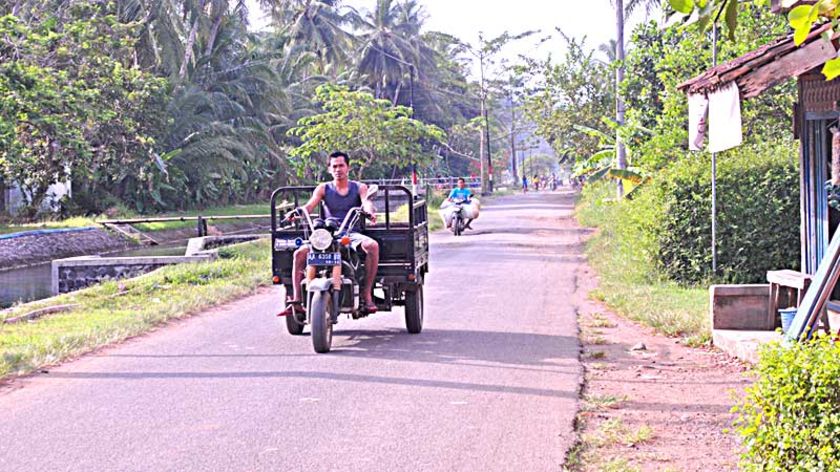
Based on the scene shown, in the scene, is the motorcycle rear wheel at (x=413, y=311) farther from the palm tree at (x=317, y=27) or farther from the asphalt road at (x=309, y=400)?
the palm tree at (x=317, y=27)

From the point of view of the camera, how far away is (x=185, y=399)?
741 centimetres

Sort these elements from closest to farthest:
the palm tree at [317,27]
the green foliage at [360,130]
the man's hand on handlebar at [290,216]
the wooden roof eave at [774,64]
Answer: the wooden roof eave at [774,64]
the man's hand on handlebar at [290,216]
the green foliage at [360,130]
the palm tree at [317,27]

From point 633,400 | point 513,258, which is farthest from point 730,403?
point 513,258

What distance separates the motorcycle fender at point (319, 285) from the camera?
9238 millimetres

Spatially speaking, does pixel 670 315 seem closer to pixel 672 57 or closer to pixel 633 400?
pixel 633 400

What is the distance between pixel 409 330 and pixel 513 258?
33.4ft

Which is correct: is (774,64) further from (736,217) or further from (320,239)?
(736,217)

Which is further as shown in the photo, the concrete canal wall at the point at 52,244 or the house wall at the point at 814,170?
the concrete canal wall at the point at 52,244

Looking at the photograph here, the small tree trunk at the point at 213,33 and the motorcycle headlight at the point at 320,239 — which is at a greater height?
the small tree trunk at the point at 213,33

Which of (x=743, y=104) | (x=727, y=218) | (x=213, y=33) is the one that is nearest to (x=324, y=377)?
(x=727, y=218)

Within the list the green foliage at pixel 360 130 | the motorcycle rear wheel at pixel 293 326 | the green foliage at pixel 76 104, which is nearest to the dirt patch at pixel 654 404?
the motorcycle rear wheel at pixel 293 326

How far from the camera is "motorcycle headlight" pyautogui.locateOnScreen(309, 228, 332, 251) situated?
9500mm

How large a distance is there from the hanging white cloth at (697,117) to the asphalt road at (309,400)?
2.47 m

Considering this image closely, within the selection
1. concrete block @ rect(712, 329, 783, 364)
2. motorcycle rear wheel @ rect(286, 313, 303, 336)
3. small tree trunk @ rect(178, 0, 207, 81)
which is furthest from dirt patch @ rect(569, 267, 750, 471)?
small tree trunk @ rect(178, 0, 207, 81)
